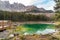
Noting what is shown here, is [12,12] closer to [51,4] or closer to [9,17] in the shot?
[9,17]

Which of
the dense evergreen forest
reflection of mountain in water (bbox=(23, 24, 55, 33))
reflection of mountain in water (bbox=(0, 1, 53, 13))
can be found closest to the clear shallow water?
reflection of mountain in water (bbox=(23, 24, 55, 33))

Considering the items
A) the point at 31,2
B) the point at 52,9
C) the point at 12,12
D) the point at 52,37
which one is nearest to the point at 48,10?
the point at 52,9

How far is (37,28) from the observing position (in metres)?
2.79

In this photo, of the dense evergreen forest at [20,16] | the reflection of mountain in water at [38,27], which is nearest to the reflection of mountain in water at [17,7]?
the dense evergreen forest at [20,16]

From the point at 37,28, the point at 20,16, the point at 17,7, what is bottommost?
the point at 37,28

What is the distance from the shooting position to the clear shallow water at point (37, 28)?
2.76 meters

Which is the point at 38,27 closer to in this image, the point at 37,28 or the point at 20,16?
the point at 37,28

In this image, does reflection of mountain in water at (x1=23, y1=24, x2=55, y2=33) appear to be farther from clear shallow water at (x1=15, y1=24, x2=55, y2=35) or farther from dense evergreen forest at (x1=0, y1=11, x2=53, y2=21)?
dense evergreen forest at (x1=0, y1=11, x2=53, y2=21)

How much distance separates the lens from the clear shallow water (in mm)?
2757

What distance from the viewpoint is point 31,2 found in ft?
9.41

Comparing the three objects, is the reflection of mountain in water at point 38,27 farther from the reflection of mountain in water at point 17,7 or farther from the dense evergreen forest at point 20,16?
the reflection of mountain in water at point 17,7

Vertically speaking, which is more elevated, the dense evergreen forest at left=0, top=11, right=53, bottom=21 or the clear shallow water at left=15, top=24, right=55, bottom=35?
the dense evergreen forest at left=0, top=11, right=53, bottom=21

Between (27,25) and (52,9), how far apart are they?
0.63 meters

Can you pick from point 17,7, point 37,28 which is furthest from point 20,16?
point 37,28
